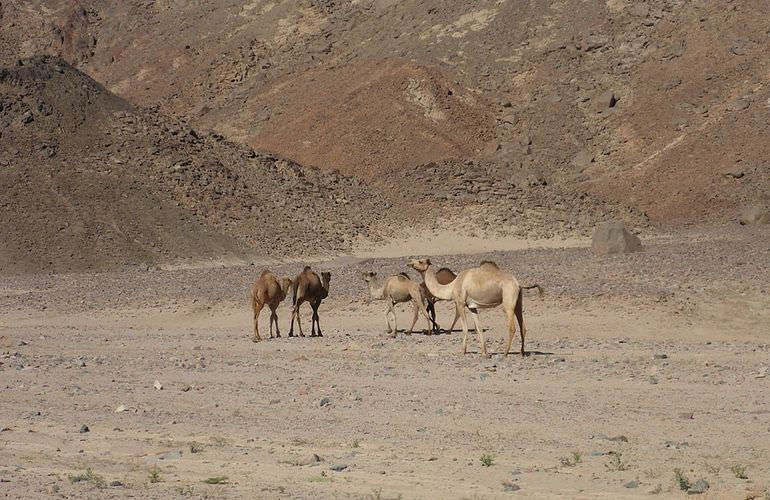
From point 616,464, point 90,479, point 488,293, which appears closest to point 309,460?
point 90,479

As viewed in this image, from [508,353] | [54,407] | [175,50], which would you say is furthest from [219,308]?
[175,50]

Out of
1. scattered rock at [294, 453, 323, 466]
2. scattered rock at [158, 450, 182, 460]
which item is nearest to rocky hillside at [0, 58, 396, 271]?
scattered rock at [158, 450, 182, 460]

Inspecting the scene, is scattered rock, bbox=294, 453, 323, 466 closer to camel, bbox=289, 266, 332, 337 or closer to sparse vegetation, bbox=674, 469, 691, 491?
sparse vegetation, bbox=674, 469, 691, 491

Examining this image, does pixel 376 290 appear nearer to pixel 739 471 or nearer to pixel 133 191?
pixel 739 471

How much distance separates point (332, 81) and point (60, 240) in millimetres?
34745

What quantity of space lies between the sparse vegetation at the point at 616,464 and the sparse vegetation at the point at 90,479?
427cm

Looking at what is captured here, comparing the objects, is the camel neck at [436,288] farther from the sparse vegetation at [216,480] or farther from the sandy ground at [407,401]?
the sparse vegetation at [216,480]

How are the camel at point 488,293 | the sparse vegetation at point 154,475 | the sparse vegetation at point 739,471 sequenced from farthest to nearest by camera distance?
the camel at point 488,293
the sparse vegetation at point 739,471
the sparse vegetation at point 154,475

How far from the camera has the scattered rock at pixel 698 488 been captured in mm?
9680

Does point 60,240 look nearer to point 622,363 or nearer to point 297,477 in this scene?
point 622,363

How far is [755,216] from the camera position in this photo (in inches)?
1875

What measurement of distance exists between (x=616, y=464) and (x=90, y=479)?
4.45 meters

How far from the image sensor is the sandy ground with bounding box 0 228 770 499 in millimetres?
10305

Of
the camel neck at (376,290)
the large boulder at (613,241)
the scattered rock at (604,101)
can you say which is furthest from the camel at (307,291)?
the scattered rock at (604,101)
